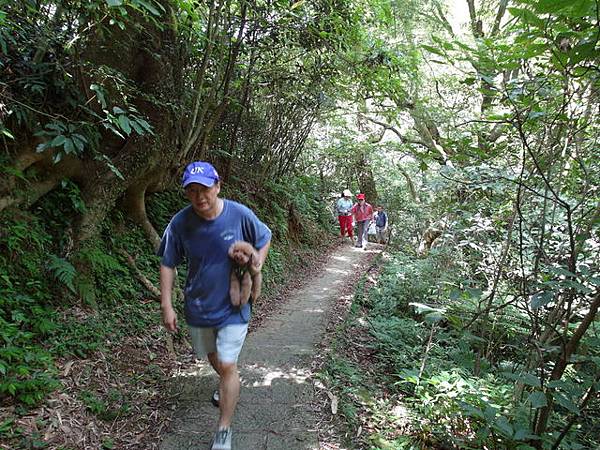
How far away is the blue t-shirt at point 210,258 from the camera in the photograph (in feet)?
8.74

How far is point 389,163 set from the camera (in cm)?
2092

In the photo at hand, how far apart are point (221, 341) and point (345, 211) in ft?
36.4

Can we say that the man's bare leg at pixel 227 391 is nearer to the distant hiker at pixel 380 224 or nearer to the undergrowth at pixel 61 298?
the undergrowth at pixel 61 298

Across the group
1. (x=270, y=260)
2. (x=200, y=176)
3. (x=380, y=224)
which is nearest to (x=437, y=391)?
(x=200, y=176)

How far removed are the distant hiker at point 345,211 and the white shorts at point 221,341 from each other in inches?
404

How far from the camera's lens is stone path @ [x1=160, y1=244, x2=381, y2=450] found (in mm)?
2951

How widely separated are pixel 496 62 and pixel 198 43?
181 inches

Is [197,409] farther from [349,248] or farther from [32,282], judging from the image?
[349,248]

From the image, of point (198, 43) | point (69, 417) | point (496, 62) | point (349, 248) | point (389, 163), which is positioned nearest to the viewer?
point (496, 62)

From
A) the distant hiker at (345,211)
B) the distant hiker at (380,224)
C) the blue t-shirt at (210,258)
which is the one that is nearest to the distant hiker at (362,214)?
the distant hiker at (345,211)

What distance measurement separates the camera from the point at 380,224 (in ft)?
55.9

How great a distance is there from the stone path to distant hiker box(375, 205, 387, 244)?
11784 millimetres

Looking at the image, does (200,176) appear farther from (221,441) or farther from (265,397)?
(265,397)

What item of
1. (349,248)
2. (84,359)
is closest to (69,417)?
(84,359)
